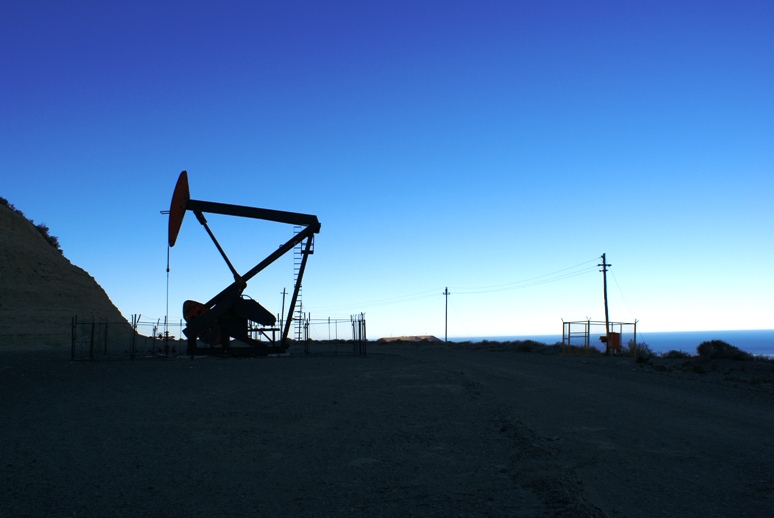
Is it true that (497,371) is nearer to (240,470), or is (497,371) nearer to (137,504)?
Result: (240,470)

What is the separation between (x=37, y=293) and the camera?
116ft

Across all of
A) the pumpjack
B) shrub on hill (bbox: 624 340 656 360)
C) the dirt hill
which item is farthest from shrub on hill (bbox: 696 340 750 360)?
the dirt hill

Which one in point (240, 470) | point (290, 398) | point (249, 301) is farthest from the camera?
point (249, 301)

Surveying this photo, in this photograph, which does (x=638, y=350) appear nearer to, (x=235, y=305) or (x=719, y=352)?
(x=719, y=352)

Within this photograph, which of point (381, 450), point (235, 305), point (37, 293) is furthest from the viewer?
point (37, 293)

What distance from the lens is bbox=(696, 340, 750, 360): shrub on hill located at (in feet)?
96.2

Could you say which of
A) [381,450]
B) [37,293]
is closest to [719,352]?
[381,450]

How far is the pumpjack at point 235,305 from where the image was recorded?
27281 mm

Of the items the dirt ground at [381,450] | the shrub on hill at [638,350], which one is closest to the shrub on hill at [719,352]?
the shrub on hill at [638,350]

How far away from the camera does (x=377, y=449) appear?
8.09m

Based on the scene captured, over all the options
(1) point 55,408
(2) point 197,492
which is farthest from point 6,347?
(2) point 197,492

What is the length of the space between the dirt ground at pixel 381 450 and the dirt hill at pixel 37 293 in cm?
1950

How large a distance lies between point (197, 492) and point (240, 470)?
0.95 metres

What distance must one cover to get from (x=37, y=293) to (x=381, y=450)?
110 feet
